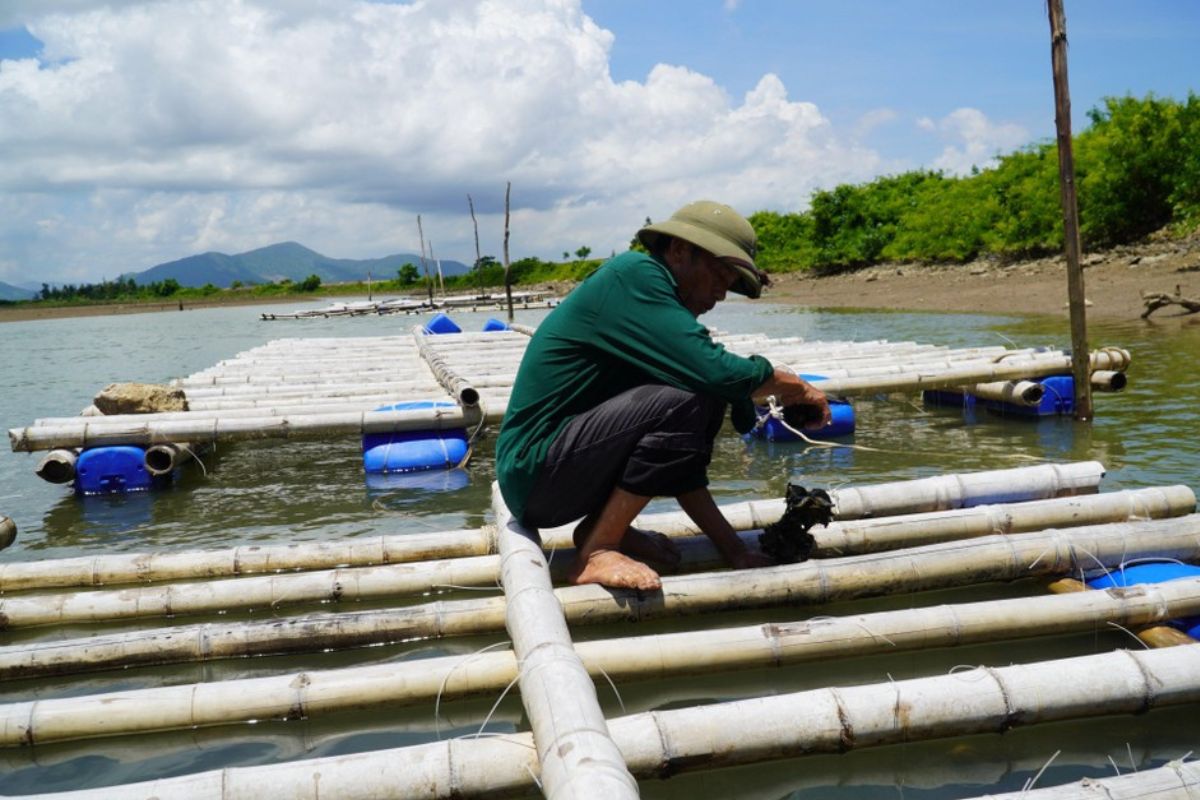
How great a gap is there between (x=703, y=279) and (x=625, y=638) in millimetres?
1335

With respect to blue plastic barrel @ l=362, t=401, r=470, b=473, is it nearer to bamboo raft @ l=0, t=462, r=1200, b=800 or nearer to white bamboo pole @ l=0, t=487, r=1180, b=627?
bamboo raft @ l=0, t=462, r=1200, b=800

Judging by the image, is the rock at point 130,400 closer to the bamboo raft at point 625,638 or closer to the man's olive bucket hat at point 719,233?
the bamboo raft at point 625,638

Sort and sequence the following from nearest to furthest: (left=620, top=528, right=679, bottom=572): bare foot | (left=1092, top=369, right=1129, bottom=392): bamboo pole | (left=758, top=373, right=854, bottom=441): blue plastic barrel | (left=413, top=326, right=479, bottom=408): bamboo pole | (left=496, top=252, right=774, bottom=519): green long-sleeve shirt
A: (left=496, top=252, right=774, bottom=519): green long-sleeve shirt < (left=620, top=528, right=679, bottom=572): bare foot < (left=413, top=326, right=479, bottom=408): bamboo pole < (left=758, top=373, right=854, bottom=441): blue plastic barrel < (left=1092, top=369, right=1129, bottom=392): bamboo pole

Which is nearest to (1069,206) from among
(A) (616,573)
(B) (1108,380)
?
(B) (1108,380)

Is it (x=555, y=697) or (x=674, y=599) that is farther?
(x=674, y=599)

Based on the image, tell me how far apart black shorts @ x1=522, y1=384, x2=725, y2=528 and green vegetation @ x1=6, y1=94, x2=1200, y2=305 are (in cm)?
1592

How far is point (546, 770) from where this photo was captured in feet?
6.82

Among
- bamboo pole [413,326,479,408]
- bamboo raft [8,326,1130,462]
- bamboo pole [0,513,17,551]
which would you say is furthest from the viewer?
bamboo pole [413,326,479,408]

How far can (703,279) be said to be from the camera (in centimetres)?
320

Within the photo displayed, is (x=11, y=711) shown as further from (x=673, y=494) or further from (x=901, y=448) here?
(x=901, y=448)

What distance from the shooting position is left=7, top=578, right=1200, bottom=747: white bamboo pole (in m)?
2.78

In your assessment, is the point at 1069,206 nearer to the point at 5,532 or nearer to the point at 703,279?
the point at 703,279

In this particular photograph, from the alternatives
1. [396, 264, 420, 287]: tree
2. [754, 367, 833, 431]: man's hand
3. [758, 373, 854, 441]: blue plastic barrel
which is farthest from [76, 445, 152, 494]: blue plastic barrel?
[396, 264, 420, 287]: tree

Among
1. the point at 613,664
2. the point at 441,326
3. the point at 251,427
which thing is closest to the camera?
the point at 613,664
